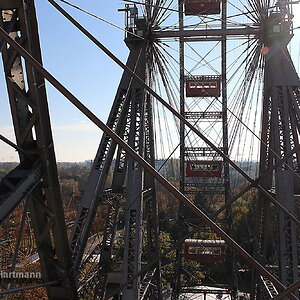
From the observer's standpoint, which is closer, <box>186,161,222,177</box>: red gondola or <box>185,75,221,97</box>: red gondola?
<box>185,75,221,97</box>: red gondola

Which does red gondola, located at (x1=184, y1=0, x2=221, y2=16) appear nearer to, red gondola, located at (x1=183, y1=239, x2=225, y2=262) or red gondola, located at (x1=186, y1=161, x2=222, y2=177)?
red gondola, located at (x1=186, y1=161, x2=222, y2=177)

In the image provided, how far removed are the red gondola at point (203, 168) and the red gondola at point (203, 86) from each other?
2331mm

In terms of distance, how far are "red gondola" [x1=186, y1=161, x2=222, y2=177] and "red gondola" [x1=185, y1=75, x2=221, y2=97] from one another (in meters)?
2.33

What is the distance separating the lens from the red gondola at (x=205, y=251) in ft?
39.2

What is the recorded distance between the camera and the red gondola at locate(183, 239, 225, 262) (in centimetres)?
1196

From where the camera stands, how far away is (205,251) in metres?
12.0

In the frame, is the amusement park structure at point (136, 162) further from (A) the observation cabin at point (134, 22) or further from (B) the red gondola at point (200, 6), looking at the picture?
(B) the red gondola at point (200, 6)

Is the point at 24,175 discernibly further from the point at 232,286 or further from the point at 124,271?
the point at 232,286

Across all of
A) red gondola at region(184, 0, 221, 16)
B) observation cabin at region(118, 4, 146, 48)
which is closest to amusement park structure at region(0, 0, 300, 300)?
observation cabin at region(118, 4, 146, 48)

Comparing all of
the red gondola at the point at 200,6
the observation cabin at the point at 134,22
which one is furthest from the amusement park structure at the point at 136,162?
the red gondola at the point at 200,6

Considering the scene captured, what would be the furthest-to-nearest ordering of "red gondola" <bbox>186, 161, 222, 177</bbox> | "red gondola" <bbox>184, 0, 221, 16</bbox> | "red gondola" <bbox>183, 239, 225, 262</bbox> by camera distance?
"red gondola" <bbox>186, 161, 222, 177</bbox>, "red gondola" <bbox>183, 239, 225, 262</bbox>, "red gondola" <bbox>184, 0, 221, 16</bbox>

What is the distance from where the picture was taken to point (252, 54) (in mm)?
7914

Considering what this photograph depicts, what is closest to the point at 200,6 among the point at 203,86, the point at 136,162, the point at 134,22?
the point at 203,86

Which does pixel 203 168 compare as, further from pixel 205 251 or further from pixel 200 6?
pixel 200 6
